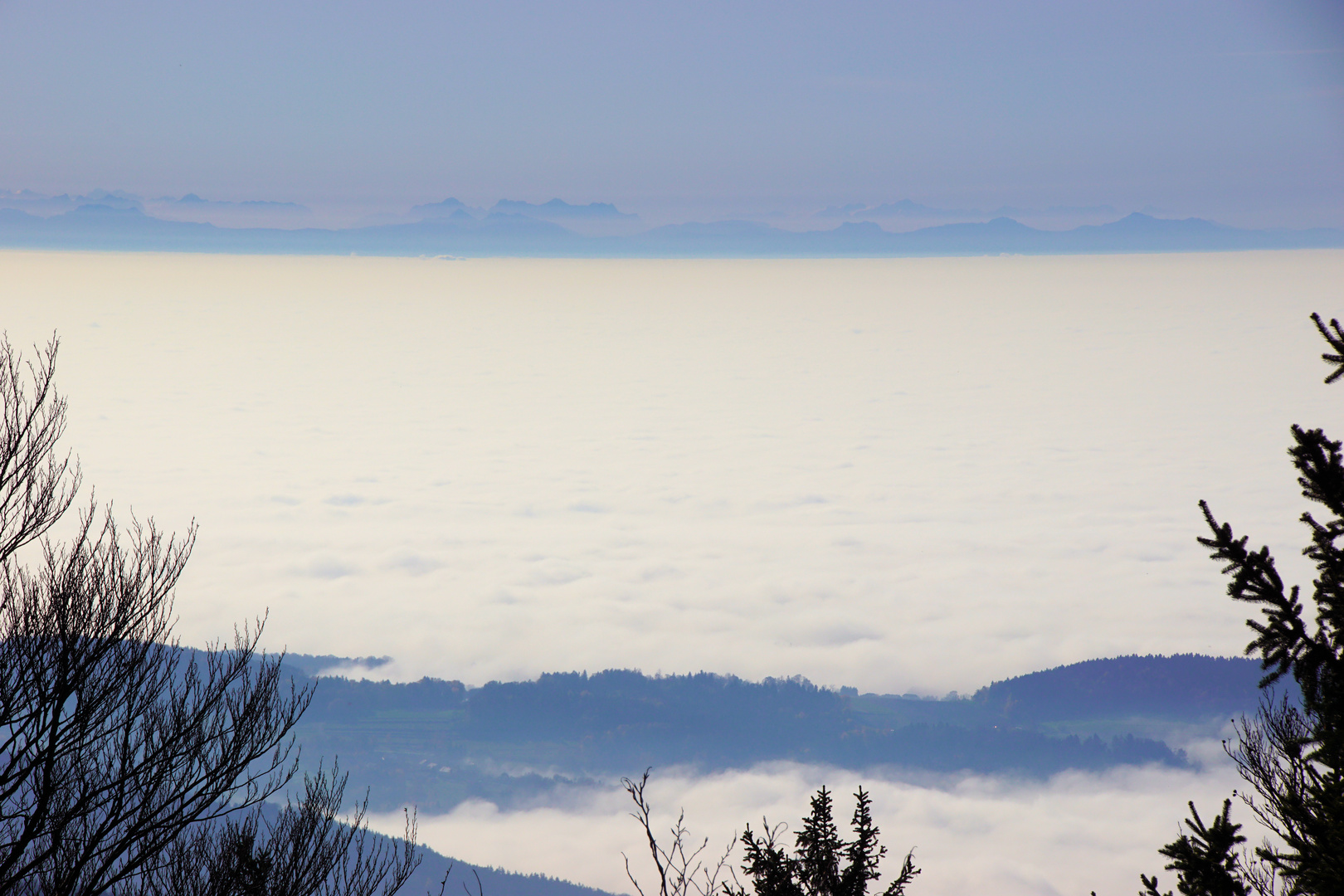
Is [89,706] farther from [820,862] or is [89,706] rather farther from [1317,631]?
[1317,631]

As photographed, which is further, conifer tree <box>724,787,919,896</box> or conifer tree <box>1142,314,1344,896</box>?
conifer tree <box>724,787,919,896</box>

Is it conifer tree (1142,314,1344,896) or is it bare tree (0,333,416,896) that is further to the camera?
bare tree (0,333,416,896)

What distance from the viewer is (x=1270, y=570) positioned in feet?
17.6

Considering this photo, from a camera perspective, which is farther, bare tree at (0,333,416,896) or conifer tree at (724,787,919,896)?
bare tree at (0,333,416,896)

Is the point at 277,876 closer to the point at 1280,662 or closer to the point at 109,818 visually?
the point at 109,818

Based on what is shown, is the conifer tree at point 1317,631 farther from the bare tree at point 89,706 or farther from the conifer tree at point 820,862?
the bare tree at point 89,706

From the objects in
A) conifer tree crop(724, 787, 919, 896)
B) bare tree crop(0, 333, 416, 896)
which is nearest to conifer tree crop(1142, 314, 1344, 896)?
conifer tree crop(724, 787, 919, 896)

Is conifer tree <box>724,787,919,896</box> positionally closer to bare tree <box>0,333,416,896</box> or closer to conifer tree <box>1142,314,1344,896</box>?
conifer tree <box>1142,314,1344,896</box>

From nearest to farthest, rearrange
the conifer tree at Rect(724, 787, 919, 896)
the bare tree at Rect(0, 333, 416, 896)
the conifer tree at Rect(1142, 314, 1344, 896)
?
the conifer tree at Rect(1142, 314, 1344, 896), the conifer tree at Rect(724, 787, 919, 896), the bare tree at Rect(0, 333, 416, 896)

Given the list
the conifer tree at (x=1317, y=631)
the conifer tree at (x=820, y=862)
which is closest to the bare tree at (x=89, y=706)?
the conifer tree at (x=820, y=862)

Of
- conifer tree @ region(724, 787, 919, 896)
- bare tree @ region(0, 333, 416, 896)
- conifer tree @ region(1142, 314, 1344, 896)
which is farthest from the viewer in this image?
bare tree @ region(0, 333, 416, 896)

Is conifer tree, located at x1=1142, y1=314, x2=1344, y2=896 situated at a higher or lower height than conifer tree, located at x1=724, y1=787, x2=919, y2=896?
higher

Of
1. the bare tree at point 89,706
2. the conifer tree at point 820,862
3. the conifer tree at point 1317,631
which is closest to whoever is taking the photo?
the conifer tree at point 1317,631

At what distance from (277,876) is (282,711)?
1792 millimetres
